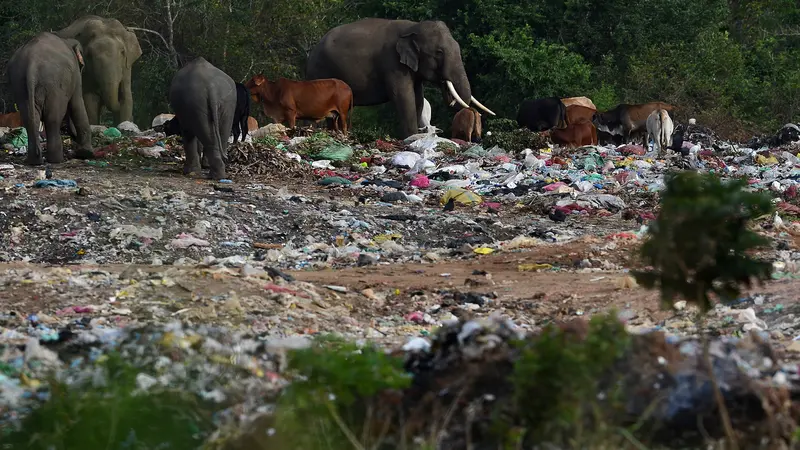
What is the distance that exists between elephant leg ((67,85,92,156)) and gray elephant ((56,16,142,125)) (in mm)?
4246

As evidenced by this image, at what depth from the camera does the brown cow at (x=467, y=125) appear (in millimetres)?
20125

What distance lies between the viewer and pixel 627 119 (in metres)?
19.9

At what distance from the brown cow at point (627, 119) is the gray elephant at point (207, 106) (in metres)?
7.88

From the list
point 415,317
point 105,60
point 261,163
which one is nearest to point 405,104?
point 105,60

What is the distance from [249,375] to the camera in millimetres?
5238

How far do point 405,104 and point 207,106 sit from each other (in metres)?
7.12

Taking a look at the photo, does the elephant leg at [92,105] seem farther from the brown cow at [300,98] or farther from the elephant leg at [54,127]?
the elephant leg at [54,127]

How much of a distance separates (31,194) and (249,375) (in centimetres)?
694

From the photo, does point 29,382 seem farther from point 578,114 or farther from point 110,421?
point 578,114

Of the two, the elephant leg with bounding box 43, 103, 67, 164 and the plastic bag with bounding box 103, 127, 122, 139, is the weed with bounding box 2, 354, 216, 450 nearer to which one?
the elephant leg with bounding box 43, 103, 67, 164

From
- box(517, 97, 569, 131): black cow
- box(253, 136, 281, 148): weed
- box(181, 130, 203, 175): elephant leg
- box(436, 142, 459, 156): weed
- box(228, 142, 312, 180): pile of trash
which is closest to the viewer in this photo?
box(181, 130, 203, 175): elephant leg

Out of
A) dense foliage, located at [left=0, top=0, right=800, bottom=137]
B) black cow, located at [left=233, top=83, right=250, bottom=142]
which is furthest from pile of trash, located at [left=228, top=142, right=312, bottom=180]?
dense foliage, located at [left=0, top=0, right=800, bottom=137]

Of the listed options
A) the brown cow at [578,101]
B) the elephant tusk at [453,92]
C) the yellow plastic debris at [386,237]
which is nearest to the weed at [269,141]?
the elephant tusk at [453,92]

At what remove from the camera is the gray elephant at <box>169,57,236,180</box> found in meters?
13.4
